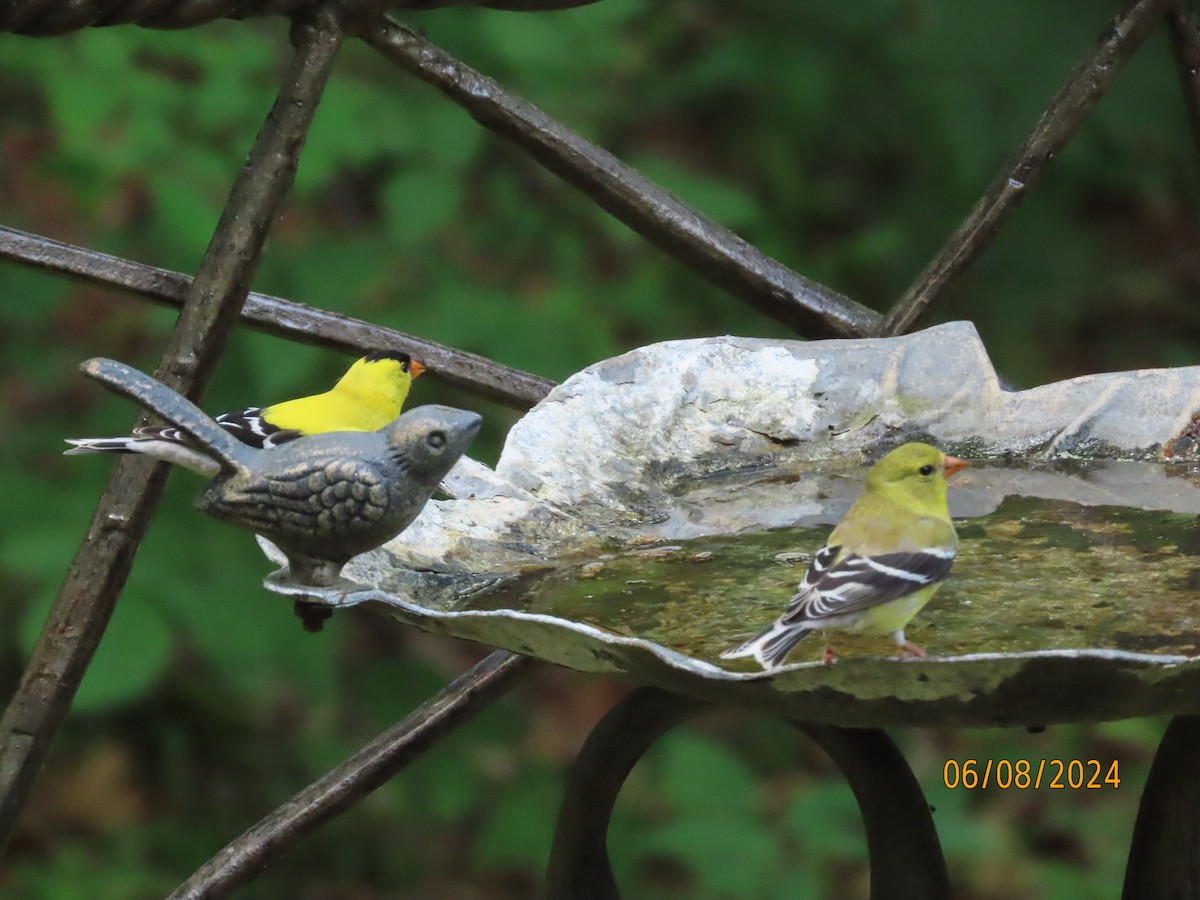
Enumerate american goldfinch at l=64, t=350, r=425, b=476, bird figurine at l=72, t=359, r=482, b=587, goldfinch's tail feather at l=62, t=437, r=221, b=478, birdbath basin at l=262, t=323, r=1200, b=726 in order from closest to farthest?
birdbath basin at l=262, t=323, r=1200, b=726
bird figurine at l=72, t=359, r=482, b=587
goldfinch's tail feather at l=62, t=437, r=221, b=478
american goldfinch at l=64, t=350, r=425, b=476

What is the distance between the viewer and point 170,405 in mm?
1624

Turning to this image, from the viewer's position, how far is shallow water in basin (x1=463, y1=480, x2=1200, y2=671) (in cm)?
172

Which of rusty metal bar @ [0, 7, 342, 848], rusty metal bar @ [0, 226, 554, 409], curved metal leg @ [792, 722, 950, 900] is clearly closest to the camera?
curved metal leg @ [792, 722, 950, 900]

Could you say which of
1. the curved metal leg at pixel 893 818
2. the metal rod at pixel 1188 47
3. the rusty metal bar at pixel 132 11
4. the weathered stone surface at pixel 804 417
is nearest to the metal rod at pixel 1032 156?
the metal rod at pixel 1188 47

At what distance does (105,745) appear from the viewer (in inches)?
163

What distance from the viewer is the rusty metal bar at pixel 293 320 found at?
219 cm

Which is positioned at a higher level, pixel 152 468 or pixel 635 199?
pixel 635 199

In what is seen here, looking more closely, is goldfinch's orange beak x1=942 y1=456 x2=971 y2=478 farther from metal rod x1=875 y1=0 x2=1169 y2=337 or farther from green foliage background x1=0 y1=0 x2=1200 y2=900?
green foliage background x1=0 y1=0 x2=1200 y2=900

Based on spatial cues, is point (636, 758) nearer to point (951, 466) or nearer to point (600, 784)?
point (600, 784)

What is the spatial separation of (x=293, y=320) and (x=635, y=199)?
59cm

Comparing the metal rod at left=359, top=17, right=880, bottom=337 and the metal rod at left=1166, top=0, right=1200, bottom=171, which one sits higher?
the metal rod at left=1166, top=0, right=1200, bottom=171
